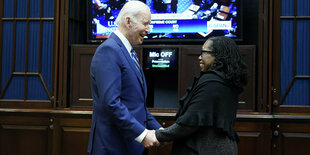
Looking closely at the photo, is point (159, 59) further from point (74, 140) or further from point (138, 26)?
point (138, 26)

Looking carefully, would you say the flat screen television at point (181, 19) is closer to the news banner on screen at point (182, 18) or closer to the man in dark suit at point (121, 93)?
the news banner on screen at point (182, 18)

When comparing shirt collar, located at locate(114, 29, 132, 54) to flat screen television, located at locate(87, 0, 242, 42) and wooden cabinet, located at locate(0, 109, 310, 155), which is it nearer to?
wooden cabinet, located at locate(0, 109, 310, 155)

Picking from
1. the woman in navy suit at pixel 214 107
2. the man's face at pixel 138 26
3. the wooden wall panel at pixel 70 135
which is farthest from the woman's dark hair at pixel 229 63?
the wooden wall panel at pixel 70 135

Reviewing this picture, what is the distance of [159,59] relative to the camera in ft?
11.7

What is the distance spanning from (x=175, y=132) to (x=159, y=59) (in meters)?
1.70

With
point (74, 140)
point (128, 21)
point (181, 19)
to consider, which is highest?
point (181, 19)

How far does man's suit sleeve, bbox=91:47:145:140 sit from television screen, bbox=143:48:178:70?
5.39ft

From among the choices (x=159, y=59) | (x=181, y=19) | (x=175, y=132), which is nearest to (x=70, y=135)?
(x=159, y=59)

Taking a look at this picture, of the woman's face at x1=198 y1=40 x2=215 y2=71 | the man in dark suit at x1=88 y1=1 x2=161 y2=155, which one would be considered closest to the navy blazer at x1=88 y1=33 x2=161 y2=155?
the man in dark suit at x1=88 y1=1 x2=161 y2=155

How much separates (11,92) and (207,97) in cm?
249

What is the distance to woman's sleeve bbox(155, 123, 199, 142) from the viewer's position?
1.89m

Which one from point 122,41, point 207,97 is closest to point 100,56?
point 122,41

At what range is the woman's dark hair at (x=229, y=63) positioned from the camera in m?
1.87

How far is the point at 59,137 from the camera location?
352cm
